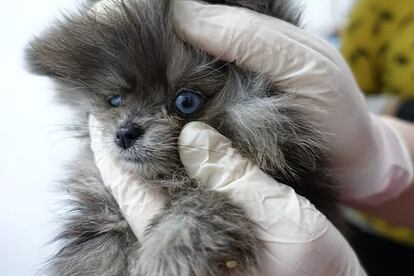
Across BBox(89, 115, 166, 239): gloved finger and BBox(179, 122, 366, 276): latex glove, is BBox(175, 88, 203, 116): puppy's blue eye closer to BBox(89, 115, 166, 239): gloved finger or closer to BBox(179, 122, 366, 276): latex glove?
BBox(179, 122, 366, 276): latex glove

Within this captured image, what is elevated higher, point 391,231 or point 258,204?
point 258,204

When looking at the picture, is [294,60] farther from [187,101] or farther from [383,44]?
[383,44]

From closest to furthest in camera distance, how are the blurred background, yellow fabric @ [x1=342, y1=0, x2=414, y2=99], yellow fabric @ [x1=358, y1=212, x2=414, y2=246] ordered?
the blurred background
yellow fabric @ [x1=358, y1=212, x2=414, y2=246]
yellow fabric @ [x1=342, y1=0, x2=414, y2=99]

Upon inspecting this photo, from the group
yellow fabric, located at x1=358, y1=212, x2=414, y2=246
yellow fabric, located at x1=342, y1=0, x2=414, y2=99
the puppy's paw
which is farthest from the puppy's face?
yellow fabric, located at x1=342, y1=0, x2=414, y2=99

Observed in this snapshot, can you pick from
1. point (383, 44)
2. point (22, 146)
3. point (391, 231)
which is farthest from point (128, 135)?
point (383, 44)

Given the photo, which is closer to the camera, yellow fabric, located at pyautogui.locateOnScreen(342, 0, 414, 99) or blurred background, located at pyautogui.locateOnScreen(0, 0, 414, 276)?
blurred background, located at pyautogui.locateOnScreen(0, 0, 414, 276)

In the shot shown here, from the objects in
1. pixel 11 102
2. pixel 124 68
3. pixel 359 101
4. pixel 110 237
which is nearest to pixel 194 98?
pixel 124 68
